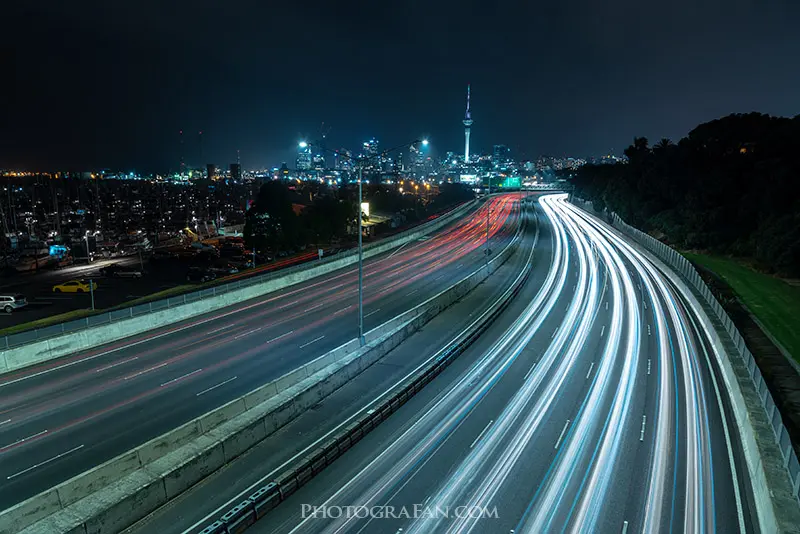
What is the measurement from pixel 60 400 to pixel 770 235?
5592cm

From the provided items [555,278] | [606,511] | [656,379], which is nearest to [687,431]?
[656,379]

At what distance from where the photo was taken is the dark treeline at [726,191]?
4744 centimetres

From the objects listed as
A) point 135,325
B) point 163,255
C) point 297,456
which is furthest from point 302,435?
point 163,255

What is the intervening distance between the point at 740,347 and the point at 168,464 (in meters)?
23.4

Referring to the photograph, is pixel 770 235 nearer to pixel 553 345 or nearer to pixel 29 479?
pixel 553 345

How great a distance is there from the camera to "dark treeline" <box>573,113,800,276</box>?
4744 cm

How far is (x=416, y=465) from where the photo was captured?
47.6 ft

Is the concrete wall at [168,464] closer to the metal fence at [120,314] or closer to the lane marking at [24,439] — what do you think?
the lane marking at [24,439]

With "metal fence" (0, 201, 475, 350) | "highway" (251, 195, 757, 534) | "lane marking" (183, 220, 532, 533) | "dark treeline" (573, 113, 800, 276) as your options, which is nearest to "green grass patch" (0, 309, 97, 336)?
"metal fence" (0, 201, 475, 350)

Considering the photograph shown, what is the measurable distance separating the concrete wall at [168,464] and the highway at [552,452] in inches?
108

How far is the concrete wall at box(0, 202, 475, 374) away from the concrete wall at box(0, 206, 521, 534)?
13.5 metres

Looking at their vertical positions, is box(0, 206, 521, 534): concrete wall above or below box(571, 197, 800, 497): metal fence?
below

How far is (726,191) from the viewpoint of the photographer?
62.3m

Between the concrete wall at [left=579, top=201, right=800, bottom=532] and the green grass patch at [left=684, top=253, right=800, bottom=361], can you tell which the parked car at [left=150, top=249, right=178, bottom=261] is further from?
the green grass patch at [left=684, top=253, right=800, bottom=361]
